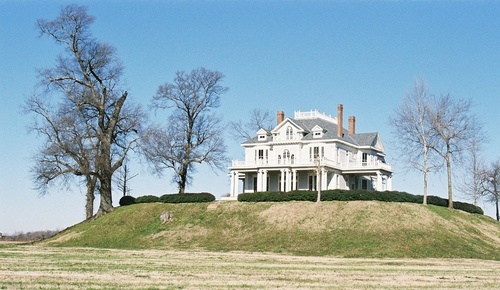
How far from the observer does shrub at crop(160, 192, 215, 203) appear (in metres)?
64.6

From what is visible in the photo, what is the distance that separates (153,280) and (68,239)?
39095 mm

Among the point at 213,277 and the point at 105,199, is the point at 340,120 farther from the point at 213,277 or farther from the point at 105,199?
the point at 213,277

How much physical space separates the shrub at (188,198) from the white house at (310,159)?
8.95 ft

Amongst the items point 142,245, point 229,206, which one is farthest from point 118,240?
point 229,206

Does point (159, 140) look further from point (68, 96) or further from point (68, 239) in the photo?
point (68, 239)

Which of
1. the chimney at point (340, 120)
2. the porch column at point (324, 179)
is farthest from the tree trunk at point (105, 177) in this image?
the chimney at point (340, 120)

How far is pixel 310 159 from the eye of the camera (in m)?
69.2

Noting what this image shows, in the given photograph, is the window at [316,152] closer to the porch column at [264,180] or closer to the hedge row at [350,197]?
the porch column at [264,180]

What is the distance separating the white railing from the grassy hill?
333 inches

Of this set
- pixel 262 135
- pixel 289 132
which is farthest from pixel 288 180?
pixel 262 135

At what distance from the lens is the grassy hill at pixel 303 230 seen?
48.0 meters

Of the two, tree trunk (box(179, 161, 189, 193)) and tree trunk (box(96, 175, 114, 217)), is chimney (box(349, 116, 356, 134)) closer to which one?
tree trunk (box(179, 161, 189, 193))

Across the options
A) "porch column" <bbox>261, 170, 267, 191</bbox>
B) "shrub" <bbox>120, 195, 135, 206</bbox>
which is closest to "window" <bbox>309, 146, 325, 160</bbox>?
"porch column" <bbox>261, 170, 267, 191</bbox>

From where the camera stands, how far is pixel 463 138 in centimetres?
6147
